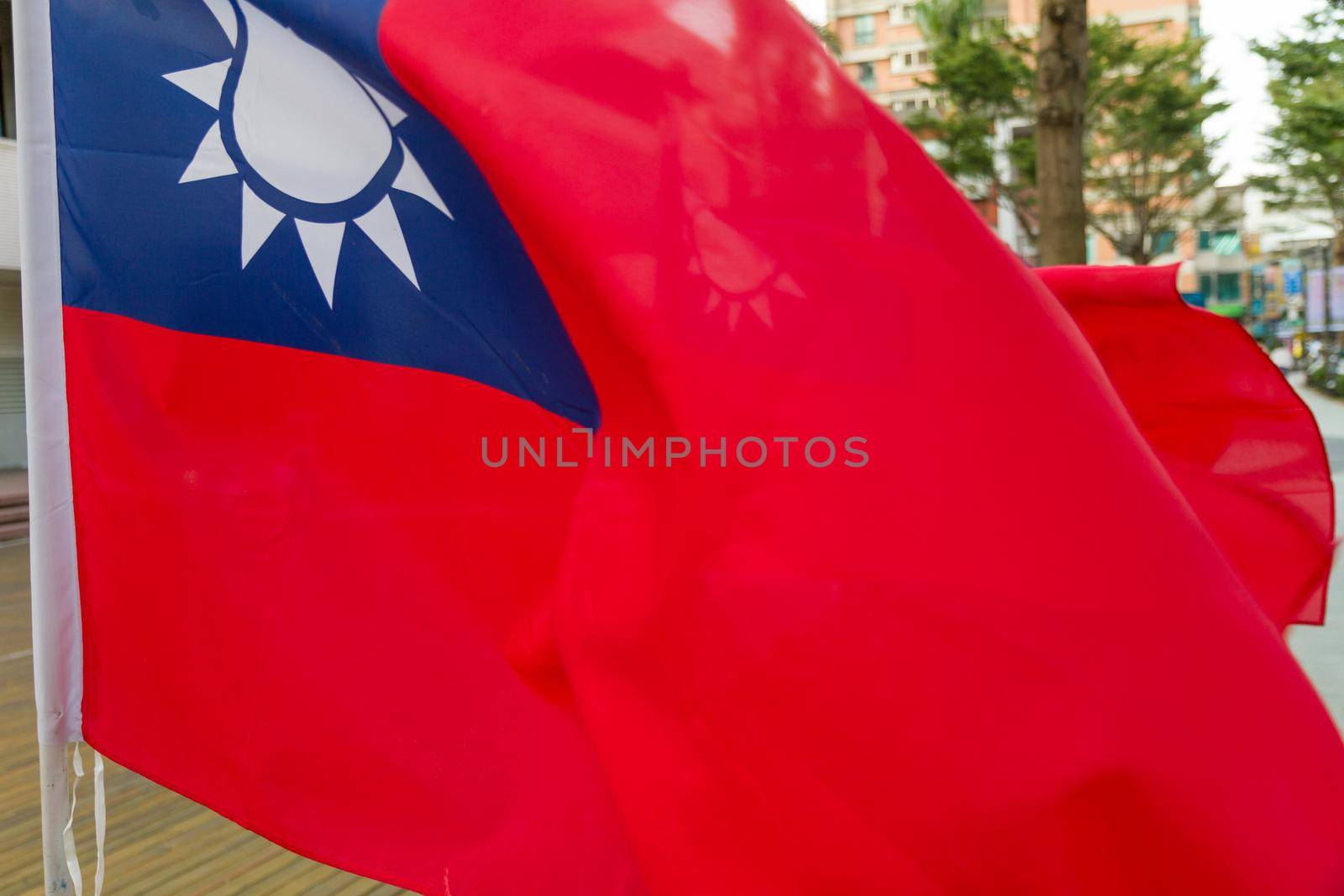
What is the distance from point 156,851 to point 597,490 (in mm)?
3005

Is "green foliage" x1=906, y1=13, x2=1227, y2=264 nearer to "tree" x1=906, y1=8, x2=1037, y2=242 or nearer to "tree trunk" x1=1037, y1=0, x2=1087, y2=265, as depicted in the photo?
"tree" x1=906, y1=8, x2=1037, y2=242

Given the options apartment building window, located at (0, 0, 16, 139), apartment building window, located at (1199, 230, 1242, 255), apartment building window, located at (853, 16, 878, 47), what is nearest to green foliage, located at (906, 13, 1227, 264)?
apartment building window, located at (0, 0, 16, 139)

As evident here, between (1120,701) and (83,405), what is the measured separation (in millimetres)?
1755

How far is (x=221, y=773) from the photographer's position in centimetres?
223

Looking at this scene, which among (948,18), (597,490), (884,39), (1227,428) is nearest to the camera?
(597,490)

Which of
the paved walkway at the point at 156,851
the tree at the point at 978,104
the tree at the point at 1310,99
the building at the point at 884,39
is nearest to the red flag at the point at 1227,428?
the paved walkway at the point at 156,851

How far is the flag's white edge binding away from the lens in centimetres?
227

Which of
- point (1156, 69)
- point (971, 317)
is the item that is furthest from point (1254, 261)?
point (971, 317)

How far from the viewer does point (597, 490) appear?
1.92 meters

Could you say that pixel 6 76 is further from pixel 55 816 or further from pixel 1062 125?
pixel 55 816

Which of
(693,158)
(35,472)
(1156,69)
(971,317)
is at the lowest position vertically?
(35,472)

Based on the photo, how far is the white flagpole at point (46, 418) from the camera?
226cm

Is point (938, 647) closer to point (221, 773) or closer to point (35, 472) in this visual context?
point (221, 773)

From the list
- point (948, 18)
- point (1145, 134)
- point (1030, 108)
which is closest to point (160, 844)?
point (1030, 108)
